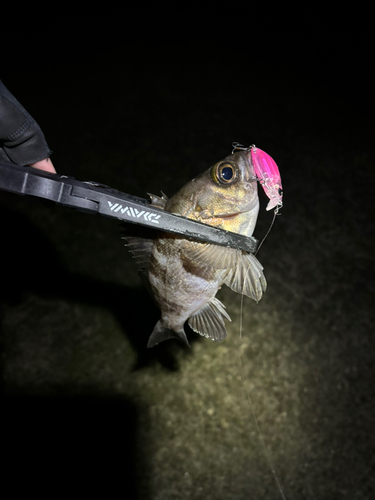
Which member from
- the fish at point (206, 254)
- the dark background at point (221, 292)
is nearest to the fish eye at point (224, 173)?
the fish at point (206, 254)

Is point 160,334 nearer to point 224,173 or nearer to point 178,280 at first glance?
point 178,280

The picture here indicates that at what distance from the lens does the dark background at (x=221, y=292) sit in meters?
1.57

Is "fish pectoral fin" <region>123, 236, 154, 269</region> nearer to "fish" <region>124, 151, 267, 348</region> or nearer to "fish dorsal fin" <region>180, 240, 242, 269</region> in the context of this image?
"fish" <region>124, 151, 267, 348</region>

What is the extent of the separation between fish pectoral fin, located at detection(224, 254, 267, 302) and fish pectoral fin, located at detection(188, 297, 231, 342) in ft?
0.43

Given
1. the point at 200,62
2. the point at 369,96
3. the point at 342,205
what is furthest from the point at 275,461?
the point at 200,62

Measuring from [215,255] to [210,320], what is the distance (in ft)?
0.85

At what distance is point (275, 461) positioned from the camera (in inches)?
62.8

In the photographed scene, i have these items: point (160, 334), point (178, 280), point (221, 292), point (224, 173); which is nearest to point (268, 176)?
point (224, 173)

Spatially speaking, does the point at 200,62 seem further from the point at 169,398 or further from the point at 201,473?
the point at 201,473

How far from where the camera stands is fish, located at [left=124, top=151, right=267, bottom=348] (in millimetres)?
824

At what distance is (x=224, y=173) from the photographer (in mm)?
824

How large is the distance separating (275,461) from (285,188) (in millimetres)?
1632

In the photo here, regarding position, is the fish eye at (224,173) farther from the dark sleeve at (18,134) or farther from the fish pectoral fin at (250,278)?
the dark sleeve at (18,134)

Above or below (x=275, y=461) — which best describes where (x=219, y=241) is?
above
